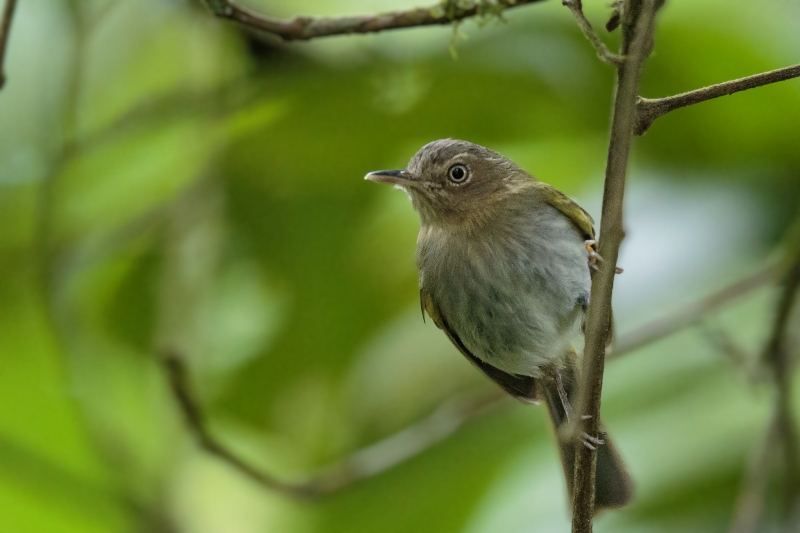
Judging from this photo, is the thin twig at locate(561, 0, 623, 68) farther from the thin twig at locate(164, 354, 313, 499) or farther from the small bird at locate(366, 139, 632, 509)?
the thin twig at locate(164, 354, 313, 499)

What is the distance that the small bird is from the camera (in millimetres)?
2996

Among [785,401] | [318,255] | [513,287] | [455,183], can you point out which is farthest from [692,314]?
[318,255]

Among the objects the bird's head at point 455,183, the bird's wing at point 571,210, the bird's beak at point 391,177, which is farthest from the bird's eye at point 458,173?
the bird's wing at point 571,210

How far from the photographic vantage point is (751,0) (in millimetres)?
3643

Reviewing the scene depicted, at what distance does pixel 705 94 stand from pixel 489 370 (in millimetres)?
1877

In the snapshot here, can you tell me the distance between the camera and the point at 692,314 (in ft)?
11.3

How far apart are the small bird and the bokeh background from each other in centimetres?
43

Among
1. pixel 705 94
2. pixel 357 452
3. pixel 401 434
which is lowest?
pixel 357 452

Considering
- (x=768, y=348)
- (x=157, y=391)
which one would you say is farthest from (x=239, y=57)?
(x=768, y=348)

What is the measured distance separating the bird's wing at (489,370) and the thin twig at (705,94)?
5.02 feet

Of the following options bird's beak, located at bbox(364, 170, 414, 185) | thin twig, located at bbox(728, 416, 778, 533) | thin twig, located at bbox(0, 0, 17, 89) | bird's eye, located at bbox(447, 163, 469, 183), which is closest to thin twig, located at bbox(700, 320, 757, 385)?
thin twig, located at bbox(728, 416, 778, 533)

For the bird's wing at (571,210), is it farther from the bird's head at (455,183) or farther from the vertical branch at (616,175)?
the vertical branch at (616,175)

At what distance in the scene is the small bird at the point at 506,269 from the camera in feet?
9.83

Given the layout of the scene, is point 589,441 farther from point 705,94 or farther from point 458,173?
point 458,173
